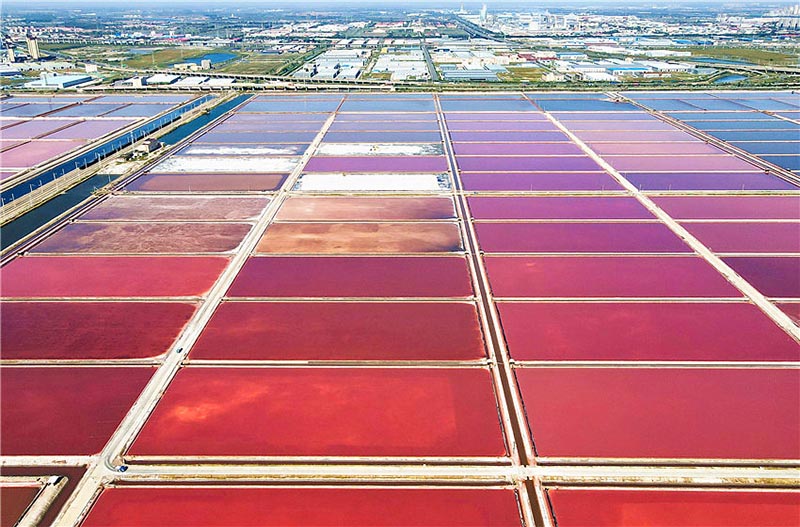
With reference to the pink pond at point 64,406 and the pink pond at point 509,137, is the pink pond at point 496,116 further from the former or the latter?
the pink pond at point 64,406

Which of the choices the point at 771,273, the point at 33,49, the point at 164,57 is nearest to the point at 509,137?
the point at 771,273

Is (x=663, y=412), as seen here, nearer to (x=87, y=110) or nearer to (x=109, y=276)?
(x=109, y=276)

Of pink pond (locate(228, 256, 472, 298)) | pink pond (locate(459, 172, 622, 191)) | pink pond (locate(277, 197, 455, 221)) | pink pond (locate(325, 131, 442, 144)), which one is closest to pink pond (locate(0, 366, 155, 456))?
pink pond (locate(228, 256, 472, 298))

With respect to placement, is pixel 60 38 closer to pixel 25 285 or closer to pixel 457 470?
pixel 25 285

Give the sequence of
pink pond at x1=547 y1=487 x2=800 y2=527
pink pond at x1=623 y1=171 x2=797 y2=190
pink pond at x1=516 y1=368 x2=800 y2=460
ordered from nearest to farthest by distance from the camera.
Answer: pink pond at x1=547 y1=487 x2=800 y2=527, pink pond at x1=516 y1=368 x2=800 y2=460, pink pond at x1=623 y1=171 x2=797 y2=190

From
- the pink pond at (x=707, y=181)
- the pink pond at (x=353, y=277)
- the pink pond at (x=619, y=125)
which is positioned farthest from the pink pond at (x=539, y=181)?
the pink pond at (x=619, y=125)

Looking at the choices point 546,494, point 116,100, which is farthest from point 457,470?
point 116,100

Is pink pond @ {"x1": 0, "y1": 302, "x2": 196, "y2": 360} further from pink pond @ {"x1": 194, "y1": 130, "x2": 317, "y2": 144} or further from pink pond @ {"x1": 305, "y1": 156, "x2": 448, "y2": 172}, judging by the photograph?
pink pond @ {"x1": 194, "y1": 130, "x2": 317, "y2": 144}
